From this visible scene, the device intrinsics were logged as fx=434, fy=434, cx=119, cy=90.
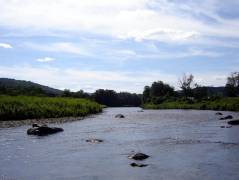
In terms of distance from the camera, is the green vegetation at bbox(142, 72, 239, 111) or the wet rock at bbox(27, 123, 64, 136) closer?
the wet rock at bbox(27, 123, 64, 136)

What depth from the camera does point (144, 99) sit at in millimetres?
196750

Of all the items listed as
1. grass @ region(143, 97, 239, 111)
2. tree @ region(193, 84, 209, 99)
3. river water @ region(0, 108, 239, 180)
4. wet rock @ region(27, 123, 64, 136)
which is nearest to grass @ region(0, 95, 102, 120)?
wet rock @ region(27, 123, 64, 136)

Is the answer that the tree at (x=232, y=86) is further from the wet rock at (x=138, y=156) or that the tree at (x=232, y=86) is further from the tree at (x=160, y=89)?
the wet rock at (x=138, y=156)

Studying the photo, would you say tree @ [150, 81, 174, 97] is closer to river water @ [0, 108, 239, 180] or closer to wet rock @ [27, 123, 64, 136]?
wet rock @ [27, 123, 64, 136]

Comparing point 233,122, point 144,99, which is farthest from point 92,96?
point 233,122

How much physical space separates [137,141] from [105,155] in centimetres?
812

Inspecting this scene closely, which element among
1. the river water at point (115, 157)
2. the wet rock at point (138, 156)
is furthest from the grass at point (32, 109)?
the wet rock at point (138, 156)

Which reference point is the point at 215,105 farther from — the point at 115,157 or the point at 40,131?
the point at 115,157

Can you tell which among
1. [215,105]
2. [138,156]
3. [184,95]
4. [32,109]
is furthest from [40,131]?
[184,95]

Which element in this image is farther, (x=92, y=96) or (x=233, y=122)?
(x=92, y=96)

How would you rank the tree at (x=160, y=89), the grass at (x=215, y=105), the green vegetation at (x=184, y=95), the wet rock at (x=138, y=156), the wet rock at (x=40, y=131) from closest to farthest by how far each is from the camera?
the wet rock at (x=138, y=156) < the wet rock at (x=40, y=131) < the grass at (x=215, y=105) < the green vegetation at (x=184, y=95) < the tree at (x=160, y=89)

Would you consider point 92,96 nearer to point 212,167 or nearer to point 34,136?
point 34,136

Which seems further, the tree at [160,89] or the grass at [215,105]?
the tree at [160,89]

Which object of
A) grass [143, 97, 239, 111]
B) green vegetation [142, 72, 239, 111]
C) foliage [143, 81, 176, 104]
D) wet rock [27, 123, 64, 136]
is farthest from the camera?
foliage [143, 81, 176, 104]
